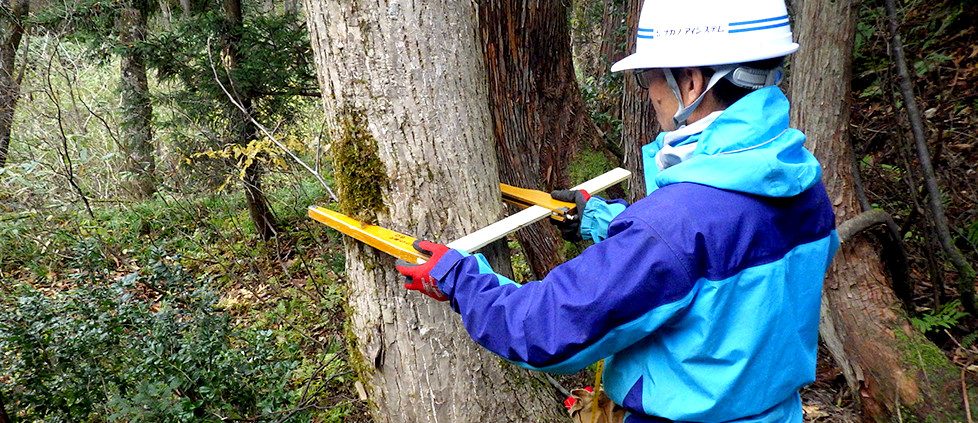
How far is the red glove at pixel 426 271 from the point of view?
5.65 feet

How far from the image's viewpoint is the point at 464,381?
2125 mm

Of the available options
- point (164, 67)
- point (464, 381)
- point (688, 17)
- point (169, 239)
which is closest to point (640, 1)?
point (688, 17)

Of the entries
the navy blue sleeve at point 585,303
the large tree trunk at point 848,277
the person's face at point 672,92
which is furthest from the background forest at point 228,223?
the person's face at point 672,92

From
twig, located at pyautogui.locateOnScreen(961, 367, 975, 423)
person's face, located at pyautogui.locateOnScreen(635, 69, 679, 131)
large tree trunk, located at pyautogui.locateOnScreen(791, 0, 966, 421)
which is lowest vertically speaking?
twig, located at pyautogui.locateOnScreen(961, 367, 975, 423)

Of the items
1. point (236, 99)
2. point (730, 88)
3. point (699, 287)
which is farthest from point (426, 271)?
point (236, 99)

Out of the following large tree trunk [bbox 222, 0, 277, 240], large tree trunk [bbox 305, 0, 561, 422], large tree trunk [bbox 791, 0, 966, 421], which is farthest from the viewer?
large tree trunk [bbox 222, 0, 277, 240]

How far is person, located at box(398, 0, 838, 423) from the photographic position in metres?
1.41

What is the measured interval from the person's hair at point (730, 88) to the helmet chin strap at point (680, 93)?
0.08ft

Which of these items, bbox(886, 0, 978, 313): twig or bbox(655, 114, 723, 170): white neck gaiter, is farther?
bbox(886, 0, 978, 313): twig

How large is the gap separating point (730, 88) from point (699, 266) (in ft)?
1.82

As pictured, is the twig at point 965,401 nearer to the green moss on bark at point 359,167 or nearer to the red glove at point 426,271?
the red glove at point 426,271

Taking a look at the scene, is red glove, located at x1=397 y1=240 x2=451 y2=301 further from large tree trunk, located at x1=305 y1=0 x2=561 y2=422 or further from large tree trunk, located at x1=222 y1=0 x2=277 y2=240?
large tree trunk, located at x1=222 y1=0 x2=277 y2=240

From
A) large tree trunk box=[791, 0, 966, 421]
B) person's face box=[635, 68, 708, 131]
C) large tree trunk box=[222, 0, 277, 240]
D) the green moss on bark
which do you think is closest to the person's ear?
person's face box=[635, 68, 708, 131]

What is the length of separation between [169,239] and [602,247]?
8.15 meters
